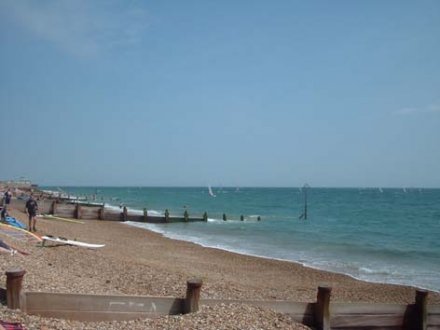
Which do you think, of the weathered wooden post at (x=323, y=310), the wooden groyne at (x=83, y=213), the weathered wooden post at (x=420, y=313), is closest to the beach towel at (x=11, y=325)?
the weathered wooden post at (x=323, y=310)

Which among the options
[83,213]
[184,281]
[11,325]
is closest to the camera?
[11,325]

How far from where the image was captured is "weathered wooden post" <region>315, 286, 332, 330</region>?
7551mm

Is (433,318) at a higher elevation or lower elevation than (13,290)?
lower

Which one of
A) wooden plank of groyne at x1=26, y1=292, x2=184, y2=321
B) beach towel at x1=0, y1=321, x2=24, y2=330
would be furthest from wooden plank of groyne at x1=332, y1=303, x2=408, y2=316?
beach towel at x1=0, y1=321, x2=24, y2=330

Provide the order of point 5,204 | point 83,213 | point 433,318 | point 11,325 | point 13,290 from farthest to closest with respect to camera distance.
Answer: point 83,213 → point 5,204 → point 433,318 → point 13,290 → point 11,325

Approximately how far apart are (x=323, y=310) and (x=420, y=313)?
1.82 meters

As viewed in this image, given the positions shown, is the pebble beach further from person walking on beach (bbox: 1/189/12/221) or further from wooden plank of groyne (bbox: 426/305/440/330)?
person walking on beach (bbox: 1/189/12/221)

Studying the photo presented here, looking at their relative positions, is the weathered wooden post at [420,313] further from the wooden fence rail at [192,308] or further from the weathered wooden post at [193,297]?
the weathered wooden post at [193,297]

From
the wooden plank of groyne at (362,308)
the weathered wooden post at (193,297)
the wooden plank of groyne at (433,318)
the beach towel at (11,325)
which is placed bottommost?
the wooden plank of groyne at (433,318)

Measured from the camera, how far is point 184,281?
12477 mm

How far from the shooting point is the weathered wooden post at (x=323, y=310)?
7.55 meters

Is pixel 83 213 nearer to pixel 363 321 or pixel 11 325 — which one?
pixel 11 325

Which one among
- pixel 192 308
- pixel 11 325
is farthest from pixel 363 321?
pixel 11 325

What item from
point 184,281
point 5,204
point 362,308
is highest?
point 5,204
